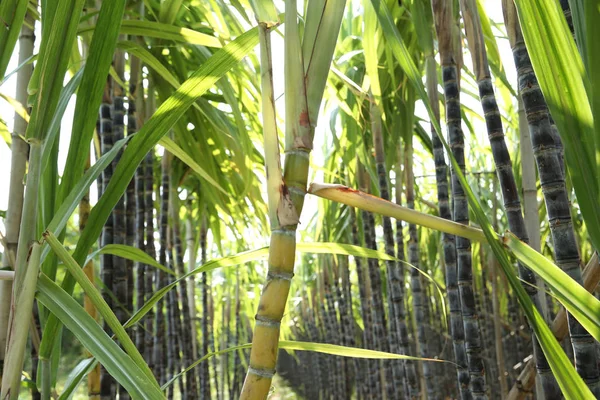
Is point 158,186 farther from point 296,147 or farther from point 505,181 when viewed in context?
point 296,147

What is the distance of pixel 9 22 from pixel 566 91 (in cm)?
45

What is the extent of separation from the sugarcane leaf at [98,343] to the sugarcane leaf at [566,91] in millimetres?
302

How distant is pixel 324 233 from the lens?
3291 mm

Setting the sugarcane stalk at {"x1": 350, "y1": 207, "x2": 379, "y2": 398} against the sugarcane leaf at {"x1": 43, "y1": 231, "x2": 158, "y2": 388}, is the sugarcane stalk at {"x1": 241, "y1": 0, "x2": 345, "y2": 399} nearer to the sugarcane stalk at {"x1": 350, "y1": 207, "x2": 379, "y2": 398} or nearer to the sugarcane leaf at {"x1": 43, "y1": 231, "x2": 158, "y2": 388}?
the sugarcane leaf at {"x1": 43, "y1": 231, "x2": 158, "y2": 388}

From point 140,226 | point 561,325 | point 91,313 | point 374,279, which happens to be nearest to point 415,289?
point 374,279

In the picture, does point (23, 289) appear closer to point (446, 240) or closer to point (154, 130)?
point (154, 130)

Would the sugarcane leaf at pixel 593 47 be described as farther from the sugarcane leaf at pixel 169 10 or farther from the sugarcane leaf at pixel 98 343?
the sugarcane leaf at pixel 169 10

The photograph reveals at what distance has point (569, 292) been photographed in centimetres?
35

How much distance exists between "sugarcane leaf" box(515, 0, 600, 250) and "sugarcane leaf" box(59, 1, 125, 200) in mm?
342

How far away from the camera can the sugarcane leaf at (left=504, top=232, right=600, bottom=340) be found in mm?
344

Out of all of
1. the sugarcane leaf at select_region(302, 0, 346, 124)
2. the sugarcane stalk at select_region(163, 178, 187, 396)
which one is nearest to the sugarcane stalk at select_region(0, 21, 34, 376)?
the sugarcane leaf at select_region(302, 0, 346, 124)

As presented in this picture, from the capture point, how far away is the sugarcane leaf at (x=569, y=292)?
344mm

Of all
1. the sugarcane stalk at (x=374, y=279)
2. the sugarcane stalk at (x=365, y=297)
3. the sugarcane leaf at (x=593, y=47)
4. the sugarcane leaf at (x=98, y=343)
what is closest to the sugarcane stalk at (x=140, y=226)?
the sugarcane stalk at (x=374, y=279)

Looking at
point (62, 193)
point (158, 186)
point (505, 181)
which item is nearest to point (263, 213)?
point (158, 186)
